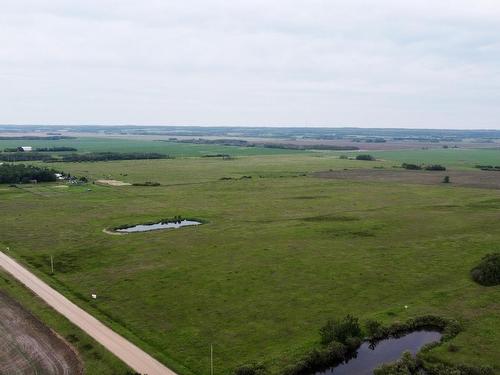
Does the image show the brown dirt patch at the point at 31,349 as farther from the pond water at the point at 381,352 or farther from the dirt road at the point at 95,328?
the pond water at the point at 381,352

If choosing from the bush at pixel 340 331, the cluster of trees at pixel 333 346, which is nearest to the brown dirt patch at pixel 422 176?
the bush at pixel 340 331

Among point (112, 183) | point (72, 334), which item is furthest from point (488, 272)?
point (112, 183)

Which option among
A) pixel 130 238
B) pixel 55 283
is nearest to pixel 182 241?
pixel 130 238

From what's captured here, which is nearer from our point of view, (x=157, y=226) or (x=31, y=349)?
(x=31, y=349)

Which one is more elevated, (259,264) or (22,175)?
(22,175)

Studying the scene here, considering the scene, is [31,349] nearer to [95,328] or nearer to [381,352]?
[95,328]

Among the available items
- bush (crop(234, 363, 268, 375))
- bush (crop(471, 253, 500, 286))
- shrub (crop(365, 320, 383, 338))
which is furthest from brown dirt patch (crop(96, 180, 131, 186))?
bush (crop(234, 363, 268, 375))
